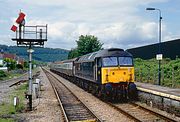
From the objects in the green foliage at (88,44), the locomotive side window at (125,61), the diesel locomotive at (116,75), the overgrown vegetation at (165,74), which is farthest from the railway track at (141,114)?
the green foliage at (88,44)

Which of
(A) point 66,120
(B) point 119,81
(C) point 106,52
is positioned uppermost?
(C) point 106,52

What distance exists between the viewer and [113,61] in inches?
835

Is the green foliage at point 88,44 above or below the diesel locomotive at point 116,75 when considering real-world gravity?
above

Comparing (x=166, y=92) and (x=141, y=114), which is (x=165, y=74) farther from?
(x=141, y=114)

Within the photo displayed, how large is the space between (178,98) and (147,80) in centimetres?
1624

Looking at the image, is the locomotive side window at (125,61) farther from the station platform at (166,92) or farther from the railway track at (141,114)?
the railway track at (141,114)

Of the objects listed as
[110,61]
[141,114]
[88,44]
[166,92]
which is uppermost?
[88,44]

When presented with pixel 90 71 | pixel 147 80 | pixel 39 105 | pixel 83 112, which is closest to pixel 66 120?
pixel 83 112

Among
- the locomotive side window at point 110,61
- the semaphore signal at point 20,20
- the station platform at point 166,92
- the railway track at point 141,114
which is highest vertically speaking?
the semaphore signal at point 20,20

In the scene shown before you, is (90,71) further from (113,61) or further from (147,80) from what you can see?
(147,80)

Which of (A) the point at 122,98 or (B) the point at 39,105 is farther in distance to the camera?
(A) the point at 122,98


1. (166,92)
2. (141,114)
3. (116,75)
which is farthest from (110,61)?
(141,114)

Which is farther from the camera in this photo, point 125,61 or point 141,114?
point 125,61

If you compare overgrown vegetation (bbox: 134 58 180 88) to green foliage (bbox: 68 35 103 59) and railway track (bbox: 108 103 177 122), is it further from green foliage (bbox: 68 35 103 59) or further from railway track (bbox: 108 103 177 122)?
green foliage (bbox: 68 35 103 59)
